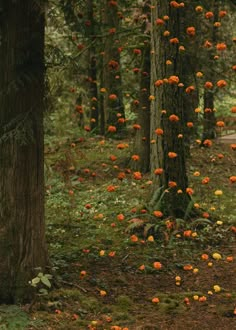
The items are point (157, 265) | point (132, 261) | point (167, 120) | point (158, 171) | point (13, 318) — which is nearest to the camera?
point (13, 318)

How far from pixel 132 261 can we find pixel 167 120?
2607 mm

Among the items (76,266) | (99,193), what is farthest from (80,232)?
(99,193)

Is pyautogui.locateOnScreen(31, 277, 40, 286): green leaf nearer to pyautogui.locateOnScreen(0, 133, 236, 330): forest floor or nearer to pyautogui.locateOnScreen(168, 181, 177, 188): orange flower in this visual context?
pyautogui.locateOnScreen(0, 133, 236, 330): forest floor

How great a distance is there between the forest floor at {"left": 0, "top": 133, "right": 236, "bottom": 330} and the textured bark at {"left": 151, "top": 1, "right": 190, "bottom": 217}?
0.38 m

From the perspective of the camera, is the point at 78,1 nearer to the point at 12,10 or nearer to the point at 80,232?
the point at 12,10

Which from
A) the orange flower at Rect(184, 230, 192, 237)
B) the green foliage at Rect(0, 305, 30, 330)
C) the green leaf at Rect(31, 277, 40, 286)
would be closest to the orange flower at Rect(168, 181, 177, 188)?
the orange flower at Rect(184, 230, 192, 237)

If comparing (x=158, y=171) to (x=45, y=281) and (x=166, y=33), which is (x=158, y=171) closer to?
(x=166, y=33)

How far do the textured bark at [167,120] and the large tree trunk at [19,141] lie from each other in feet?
11.2

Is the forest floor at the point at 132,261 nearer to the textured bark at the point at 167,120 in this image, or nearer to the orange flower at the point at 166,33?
the textured bark at the point at 167,120

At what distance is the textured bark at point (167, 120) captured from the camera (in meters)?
8.74

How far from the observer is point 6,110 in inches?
221

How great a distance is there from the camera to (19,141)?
5.50 meters

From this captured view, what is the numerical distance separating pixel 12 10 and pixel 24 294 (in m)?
3.12

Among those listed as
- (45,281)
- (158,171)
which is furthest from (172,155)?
(45,281)
